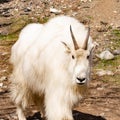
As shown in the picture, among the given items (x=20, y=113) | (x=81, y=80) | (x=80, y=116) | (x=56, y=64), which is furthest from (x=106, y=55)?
(x=81, y=80)

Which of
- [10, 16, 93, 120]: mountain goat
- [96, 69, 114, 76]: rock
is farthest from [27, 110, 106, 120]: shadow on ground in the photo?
[96, 69, 114, 76]: rock

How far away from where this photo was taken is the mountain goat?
620cm

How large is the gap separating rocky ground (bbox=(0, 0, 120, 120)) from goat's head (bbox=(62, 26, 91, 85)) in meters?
1.83

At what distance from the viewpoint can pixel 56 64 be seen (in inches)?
252

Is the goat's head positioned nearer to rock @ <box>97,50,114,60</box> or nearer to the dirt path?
the dirt path

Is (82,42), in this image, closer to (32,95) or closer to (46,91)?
(46,91)

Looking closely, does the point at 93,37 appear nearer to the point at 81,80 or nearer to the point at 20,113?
the point at 20,113

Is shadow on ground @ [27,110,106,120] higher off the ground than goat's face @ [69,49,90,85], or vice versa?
goat's face @ [69,49,90,85]

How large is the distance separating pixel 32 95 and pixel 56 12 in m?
7.93

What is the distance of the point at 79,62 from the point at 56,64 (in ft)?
1.35

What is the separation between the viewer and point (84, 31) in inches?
262

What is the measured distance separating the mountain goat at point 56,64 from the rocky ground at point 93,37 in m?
1.06

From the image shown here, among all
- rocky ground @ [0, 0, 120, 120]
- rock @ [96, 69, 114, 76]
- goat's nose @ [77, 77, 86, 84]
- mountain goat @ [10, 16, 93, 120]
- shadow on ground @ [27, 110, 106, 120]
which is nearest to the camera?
goat's nose @ [77, 77, 86, 84]

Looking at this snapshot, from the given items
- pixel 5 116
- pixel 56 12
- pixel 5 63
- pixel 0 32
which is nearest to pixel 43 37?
pixel 5 116
